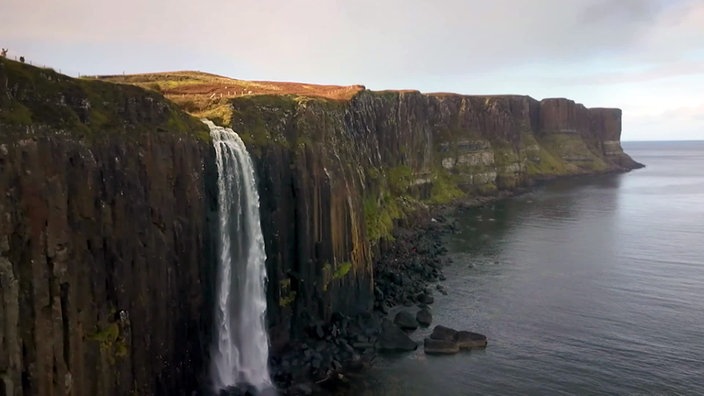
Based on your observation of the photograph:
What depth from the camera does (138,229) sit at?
108 feet

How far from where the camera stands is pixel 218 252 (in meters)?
39.6

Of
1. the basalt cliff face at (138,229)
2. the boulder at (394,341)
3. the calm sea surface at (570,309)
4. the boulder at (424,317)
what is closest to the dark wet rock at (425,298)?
the calm sea surface at (570,309)

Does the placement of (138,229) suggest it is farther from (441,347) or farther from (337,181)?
(441,347)

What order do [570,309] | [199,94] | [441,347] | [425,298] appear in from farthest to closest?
[425,298] → [199,94] → [570,309] → [441,347]

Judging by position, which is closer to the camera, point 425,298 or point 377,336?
point 377,336

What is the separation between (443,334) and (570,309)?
51.3 ft

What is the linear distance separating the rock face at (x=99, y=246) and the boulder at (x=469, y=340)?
20874 millimetres

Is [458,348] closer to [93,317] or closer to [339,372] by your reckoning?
[339,372]

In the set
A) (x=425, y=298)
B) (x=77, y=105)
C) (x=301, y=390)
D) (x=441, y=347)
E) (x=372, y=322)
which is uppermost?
(x=77, y=105)

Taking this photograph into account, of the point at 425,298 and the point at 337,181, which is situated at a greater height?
the point at 337,181

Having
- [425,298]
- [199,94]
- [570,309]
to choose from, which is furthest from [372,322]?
[199,94]

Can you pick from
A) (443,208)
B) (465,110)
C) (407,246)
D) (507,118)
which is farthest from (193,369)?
(507,118)

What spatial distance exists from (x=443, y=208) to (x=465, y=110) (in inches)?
1827

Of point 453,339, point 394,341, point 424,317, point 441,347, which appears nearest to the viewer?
point 441,347
